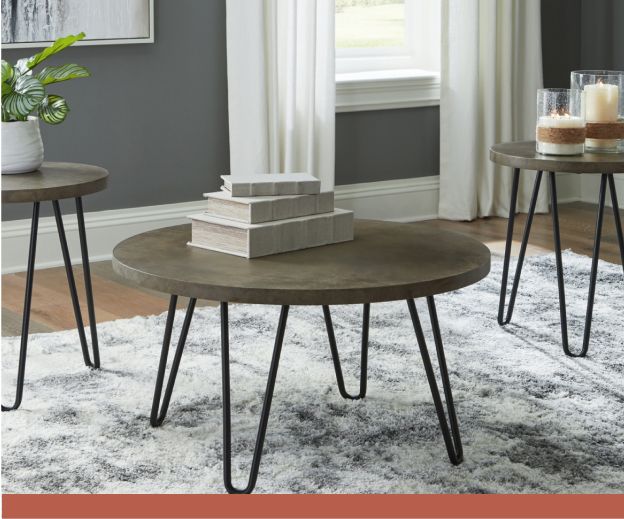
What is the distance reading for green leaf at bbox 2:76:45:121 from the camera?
8.38ft

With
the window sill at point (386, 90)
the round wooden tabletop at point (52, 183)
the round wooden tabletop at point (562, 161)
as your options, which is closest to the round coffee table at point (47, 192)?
the round wooden tabletop at point (52, 183)

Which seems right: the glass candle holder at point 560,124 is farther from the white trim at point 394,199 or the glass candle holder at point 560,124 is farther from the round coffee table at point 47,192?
the white trim at point 394,199

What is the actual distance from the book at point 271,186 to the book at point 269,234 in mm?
58

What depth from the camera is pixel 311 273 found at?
75.1 inches

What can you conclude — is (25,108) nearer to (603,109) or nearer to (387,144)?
(603,109)

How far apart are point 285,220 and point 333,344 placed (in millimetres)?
561

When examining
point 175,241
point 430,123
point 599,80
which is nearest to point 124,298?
point 175,241

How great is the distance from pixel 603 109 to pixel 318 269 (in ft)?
4.31

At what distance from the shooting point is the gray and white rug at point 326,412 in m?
2.11

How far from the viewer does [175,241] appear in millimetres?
2213

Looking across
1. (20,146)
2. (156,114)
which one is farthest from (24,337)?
(156,114)

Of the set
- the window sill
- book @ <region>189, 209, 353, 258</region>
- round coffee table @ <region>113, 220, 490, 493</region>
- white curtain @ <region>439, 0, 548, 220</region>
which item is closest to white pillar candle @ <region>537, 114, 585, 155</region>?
round coffee table @ <region>113, 220, 490, 493</region>

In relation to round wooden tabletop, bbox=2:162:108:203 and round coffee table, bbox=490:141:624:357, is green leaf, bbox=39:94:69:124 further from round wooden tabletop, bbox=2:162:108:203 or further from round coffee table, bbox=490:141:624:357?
round coffee table, bbox=490:141:624:357

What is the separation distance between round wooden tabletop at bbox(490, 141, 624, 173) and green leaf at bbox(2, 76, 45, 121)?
128cm
